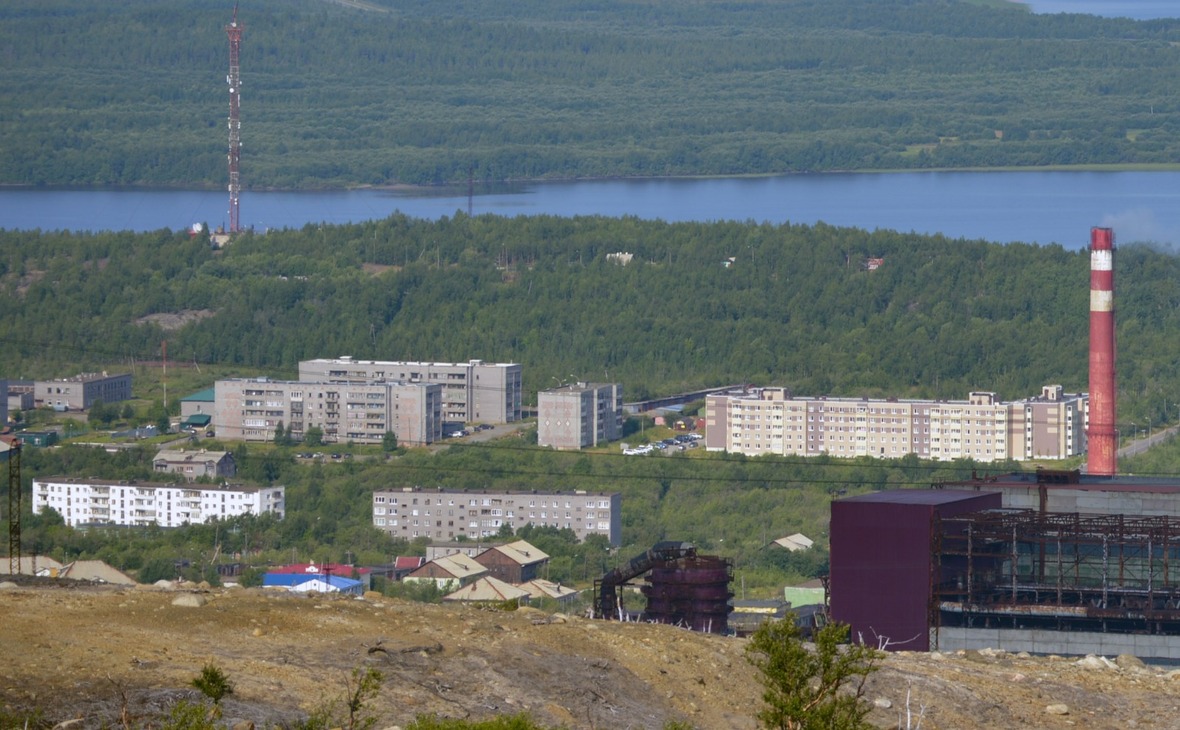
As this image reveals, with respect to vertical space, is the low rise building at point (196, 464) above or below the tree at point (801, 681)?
below

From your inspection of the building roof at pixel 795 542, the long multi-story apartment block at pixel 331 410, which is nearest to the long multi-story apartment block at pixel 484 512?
the building roof at pixel 795 542

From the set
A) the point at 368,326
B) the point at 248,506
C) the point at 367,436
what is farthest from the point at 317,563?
the point at 368,326

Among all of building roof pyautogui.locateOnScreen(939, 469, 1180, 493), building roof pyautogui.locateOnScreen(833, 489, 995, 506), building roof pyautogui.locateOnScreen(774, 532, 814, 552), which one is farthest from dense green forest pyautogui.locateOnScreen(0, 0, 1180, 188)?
building roof pyautogui.locateOnScreen(833, 489, 995, 506)

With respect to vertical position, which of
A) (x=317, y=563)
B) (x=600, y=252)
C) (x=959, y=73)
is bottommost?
(x=317, y=563)

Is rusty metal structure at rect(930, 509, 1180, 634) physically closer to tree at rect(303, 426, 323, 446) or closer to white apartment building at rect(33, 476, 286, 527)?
white apartment building at rect(33, 476, 286, 527)

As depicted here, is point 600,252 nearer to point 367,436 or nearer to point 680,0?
point 367,436

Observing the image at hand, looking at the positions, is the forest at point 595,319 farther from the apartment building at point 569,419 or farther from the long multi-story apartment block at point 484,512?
the long multi-story apartment block at point 484,512
